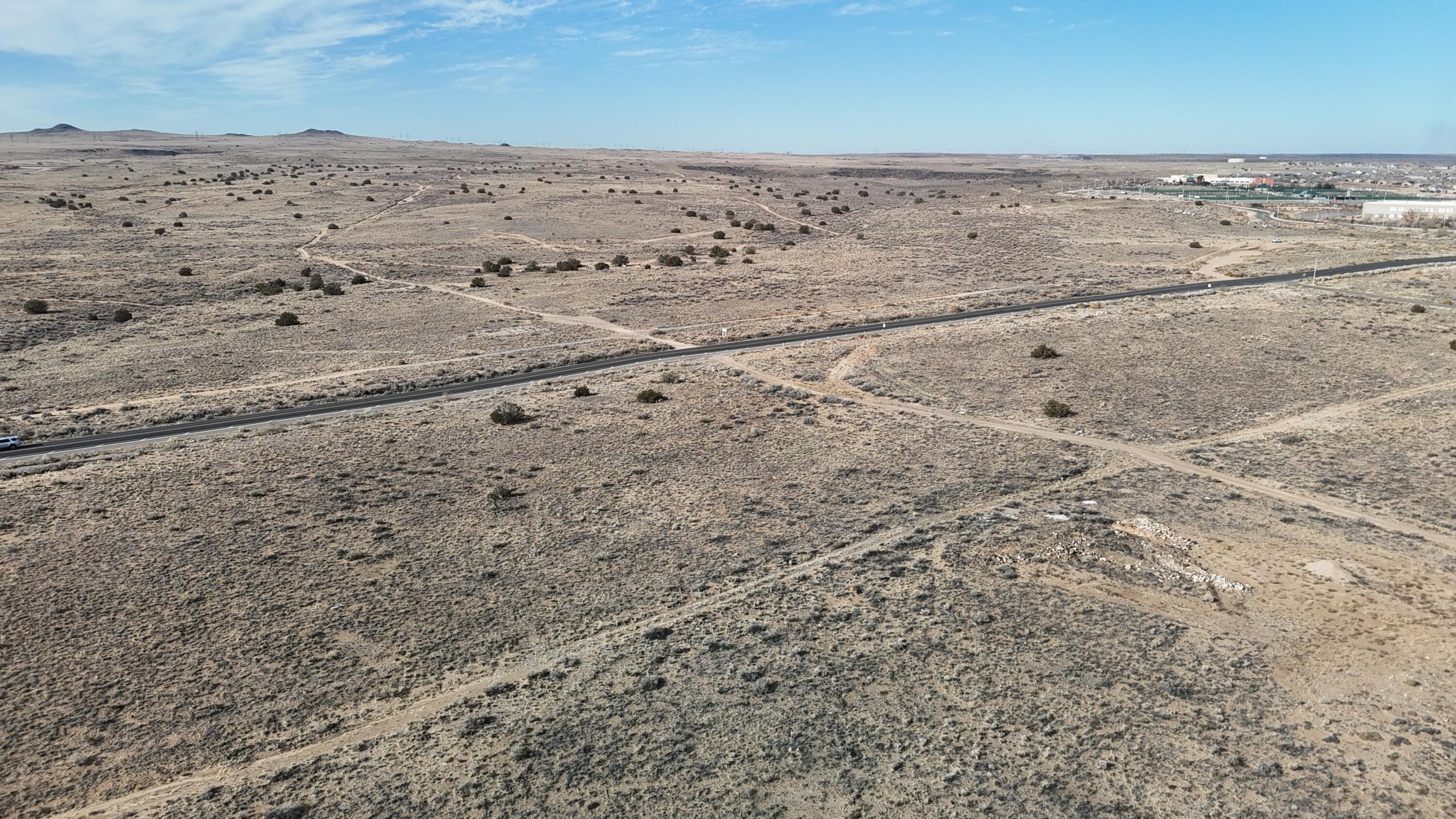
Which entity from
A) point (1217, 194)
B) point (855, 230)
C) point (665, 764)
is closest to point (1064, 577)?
point (665, 764)

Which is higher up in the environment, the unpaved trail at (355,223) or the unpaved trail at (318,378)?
the unpaved trail at (355,223)

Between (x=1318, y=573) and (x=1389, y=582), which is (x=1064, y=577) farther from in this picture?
(x=1389, y=582)

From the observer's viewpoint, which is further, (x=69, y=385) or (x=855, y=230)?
(x=855, y=230)

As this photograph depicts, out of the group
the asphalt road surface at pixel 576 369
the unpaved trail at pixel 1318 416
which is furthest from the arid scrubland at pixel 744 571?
the asphalt road surface at pixel 576 369

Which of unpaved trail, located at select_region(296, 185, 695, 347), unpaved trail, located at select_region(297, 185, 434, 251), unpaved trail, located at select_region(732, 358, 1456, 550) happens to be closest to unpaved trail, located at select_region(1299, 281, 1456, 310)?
unpaved trail, located at select_region(732, 358, 1456, 550)

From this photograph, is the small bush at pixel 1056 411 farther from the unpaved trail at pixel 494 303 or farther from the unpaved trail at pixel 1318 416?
the unpaved trail at pixel 494 303

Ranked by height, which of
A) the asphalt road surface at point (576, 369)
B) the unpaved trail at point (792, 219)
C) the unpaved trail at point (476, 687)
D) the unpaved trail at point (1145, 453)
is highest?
the unpaved trail at point (792, 219)

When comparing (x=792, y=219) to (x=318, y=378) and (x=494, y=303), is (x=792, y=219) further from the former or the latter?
(x=318, y=378)
